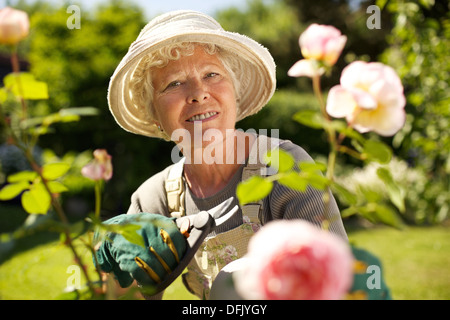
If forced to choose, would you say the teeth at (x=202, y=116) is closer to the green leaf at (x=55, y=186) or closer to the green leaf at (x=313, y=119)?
the green leaf at (x=55, y=186)

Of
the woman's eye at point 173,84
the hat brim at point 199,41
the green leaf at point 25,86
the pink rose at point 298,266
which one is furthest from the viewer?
the woman's eye at point 173,84

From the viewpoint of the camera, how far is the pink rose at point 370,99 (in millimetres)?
624

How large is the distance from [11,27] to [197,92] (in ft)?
3.54

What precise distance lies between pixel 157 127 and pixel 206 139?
46 centimetres

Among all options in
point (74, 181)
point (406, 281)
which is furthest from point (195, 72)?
point (406, 281)

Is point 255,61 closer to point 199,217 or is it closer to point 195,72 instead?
point 195,72

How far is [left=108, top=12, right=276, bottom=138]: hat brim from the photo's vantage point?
167 cm

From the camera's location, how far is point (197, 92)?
5.69 feet

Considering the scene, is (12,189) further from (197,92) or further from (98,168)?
Result: (197,92)

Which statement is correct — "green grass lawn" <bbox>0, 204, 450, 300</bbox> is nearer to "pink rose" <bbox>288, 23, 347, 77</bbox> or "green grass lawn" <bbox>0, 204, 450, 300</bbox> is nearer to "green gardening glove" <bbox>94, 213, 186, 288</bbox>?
"green gardening glove" <bbox>94, 213, 186, 288</bbox>

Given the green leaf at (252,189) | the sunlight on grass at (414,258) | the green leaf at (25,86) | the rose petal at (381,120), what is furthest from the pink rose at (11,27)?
the sunlight on grass at (414,258)

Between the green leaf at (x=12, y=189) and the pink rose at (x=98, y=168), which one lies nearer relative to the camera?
the green leaf at (x=12, y=189)

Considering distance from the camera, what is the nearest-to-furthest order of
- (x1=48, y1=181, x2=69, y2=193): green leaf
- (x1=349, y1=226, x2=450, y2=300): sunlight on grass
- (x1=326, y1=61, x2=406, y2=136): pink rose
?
(x1=326, y1=61, x2=406, y2=136): pink rose → (x1=48, y1=181, x2=69, y2=193): green leaf → (x1=349, y1=226, x2=450, y2=300): sunlight on grass

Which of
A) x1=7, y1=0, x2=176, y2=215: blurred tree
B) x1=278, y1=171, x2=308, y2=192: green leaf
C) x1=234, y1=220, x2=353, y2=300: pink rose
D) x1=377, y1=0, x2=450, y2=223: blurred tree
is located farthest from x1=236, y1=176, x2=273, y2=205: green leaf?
x1=7, y1=0, x2=176, y2=215: blurred tree
